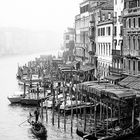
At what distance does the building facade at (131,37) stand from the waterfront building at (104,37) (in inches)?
335

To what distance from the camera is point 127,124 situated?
41812 millimetres

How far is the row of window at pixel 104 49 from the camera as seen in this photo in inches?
2618

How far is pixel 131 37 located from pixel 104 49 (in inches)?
591

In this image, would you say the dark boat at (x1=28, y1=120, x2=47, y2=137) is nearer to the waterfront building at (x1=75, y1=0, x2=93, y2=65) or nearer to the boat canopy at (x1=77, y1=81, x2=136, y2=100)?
the boat canopy at (x1=77, y1=81, x2=136, y2=100)

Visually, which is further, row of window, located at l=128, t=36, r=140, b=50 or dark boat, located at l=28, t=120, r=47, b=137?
row of window, located at l=128, t=36, r=140, b=50

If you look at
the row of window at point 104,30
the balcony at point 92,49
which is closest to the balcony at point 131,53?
the row of window at point 104,30

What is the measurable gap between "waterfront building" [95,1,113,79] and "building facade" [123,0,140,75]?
8512mm

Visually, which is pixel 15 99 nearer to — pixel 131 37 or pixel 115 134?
pixel 131 37

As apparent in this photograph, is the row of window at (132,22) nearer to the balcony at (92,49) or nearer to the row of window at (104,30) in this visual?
the row of window at (104,30)

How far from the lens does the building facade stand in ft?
173

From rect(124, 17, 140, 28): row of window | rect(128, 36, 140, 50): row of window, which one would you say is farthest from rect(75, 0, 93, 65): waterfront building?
rect(128, 36, 140, 50): row of window

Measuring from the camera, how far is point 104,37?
225ft

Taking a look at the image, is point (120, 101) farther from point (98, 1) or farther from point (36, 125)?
point (98, 1)

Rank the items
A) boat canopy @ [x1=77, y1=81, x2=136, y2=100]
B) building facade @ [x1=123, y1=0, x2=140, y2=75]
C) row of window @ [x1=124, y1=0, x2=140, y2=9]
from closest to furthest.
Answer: boat canopy @ [x1=77, y1=81, x2=136, y2=100] < building facade @ [x1=123, y1=0, x2=140, y2=75] < row of window @ [x1=124, y1=0, x2=140, y2=9]
